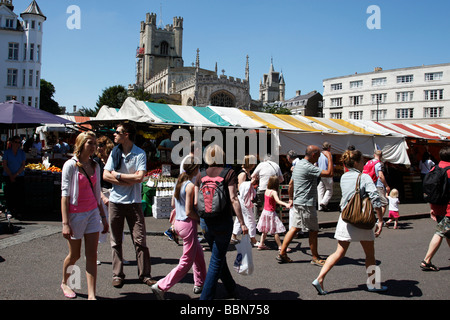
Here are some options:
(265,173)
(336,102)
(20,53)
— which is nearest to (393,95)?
(336,102)

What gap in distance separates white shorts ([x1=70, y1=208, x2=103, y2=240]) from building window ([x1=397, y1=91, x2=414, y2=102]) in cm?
6378

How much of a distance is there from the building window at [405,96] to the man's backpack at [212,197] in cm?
6303

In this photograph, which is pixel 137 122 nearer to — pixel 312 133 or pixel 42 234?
pixel 42 234

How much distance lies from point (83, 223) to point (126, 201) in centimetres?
72

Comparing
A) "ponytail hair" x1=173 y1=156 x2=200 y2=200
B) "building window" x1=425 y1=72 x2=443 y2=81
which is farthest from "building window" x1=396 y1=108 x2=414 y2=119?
"ponytail hair" x1=173 y1=156 x2=200 y2=200

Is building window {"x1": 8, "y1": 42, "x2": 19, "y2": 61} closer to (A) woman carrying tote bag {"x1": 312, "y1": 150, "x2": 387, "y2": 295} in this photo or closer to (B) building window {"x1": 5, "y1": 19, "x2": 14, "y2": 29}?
(B) building window {"x1": 5, "y1": 19, "x2": 14, "y2": 29}

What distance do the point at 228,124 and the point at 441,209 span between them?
7.56 metres

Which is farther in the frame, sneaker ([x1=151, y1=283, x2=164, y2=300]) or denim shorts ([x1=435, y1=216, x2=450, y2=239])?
denim shorts ([x1=435, y1=216, x2=450, y2=239])

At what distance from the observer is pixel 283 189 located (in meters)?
7.78

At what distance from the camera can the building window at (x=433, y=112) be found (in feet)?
179

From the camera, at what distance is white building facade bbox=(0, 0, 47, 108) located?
40594 millimetres

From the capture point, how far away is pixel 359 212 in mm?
4199

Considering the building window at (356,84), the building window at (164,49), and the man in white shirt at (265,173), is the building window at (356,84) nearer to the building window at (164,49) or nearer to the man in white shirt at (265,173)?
the building window at (164,49)

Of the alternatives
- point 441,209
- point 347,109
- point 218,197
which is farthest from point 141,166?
point 347,109
